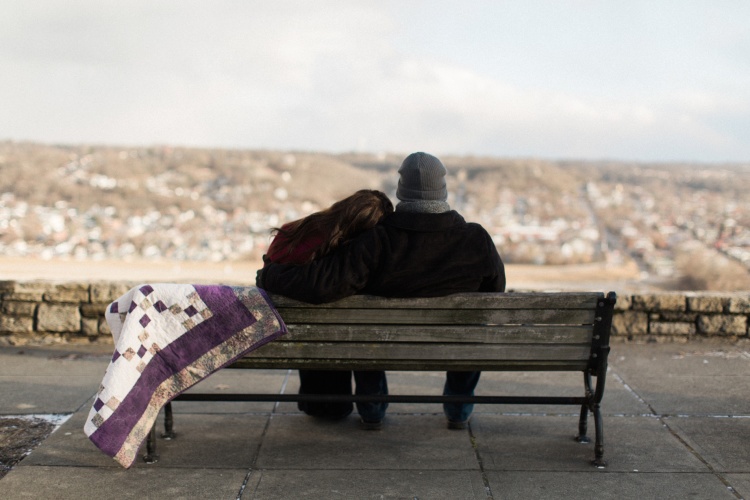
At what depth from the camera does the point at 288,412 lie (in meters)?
4.46

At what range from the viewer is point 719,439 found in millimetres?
3980

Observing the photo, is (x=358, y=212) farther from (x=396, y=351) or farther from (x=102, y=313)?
(x=102, y=313)

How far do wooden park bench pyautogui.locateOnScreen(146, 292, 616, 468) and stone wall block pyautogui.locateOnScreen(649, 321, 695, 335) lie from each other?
2763mm

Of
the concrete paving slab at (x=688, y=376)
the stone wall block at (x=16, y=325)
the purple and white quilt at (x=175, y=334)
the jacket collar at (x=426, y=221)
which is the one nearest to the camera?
the purple and white quilt at (x=175, y=334)

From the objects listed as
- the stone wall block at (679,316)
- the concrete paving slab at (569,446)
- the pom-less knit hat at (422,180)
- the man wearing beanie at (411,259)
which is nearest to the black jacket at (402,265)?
the man wearing beanie at (411,259)

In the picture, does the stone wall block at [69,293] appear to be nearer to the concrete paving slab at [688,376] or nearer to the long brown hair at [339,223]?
the long brown hair at [339,223]

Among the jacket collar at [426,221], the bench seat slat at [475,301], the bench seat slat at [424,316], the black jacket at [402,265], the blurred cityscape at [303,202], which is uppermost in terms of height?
the jacket collar at [426,221]

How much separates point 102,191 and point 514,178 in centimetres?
2003

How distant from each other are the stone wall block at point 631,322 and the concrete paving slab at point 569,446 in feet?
6.37

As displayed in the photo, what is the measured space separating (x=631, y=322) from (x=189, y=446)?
3713 mm

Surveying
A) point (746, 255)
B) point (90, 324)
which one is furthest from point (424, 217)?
point (746, 255)

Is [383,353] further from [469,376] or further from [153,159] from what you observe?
[153,159]

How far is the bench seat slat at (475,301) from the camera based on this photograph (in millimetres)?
3549

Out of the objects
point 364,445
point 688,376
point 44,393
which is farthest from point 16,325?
point 688,376
